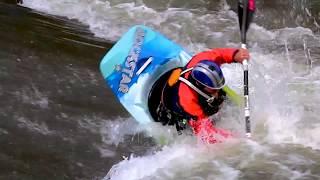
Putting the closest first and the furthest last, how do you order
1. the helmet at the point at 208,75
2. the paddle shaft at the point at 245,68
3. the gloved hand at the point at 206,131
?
the helmet at the point at 208,75
the gloved hand at the point at 206,131
the paddle shaft at the point at 245,68

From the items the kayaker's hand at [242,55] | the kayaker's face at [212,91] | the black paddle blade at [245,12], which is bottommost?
the kayaker's face at [212,91]

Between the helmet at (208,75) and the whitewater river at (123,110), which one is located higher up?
the helmet at (208,75)

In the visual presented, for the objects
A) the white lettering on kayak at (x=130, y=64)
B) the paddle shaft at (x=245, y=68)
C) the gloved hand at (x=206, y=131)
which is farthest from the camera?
the white lettering on kayak at (x=130, y=64)

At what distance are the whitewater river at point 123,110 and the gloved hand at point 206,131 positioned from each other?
84 mm

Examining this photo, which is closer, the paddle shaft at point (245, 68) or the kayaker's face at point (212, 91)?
the kayaker's face at point (212, 91)

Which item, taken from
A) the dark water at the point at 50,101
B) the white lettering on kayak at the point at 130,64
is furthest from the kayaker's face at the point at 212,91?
the white lettering on kayak at the point at 130,64

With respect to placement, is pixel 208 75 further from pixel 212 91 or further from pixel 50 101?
pixel 50 101

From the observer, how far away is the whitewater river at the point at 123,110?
4914 mm

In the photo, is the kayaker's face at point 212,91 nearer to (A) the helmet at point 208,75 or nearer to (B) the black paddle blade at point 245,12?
(A) the helmet at point 208,75

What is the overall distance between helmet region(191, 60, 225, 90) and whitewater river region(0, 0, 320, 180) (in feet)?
1.90

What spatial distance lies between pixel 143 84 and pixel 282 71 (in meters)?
2.40

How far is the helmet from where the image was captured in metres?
4.85

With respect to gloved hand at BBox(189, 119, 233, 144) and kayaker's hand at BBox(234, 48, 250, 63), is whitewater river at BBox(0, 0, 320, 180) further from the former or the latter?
kayaker's hand at BBox(234, 48, 250, 63)

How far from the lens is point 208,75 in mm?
4844
